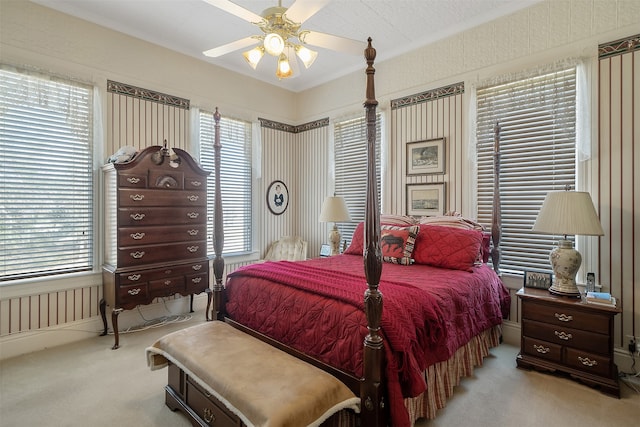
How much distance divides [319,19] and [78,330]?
400cm

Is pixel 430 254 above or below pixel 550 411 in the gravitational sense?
above

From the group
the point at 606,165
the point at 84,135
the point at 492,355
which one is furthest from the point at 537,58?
the point at 84,135

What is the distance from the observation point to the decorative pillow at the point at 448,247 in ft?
9.03

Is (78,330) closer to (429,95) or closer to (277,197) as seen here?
(277,197)

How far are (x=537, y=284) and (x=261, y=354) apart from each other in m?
2.32

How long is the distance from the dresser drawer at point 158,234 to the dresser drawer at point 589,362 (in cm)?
350

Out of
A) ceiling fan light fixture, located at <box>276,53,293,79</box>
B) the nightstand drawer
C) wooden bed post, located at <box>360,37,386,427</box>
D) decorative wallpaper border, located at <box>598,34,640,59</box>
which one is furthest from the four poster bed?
decorative wallpaper border, located at <box>598,34,640,59</box>

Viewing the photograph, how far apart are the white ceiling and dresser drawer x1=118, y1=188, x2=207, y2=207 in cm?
171

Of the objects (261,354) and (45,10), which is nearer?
(261,354)

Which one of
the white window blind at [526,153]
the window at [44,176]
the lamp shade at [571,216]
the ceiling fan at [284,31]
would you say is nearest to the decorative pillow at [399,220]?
the white window blind at [526,153]

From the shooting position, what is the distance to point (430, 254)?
2910mm

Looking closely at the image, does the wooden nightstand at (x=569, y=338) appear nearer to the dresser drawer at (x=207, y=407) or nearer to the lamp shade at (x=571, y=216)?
the lamp shade at (x=571, y=216)

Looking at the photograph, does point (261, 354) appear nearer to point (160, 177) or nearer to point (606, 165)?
point (160, 177)

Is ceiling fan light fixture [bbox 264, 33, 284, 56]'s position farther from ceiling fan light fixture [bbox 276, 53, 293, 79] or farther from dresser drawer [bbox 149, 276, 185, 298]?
dresser drawer [bbox 149, 276, 185, 298]
